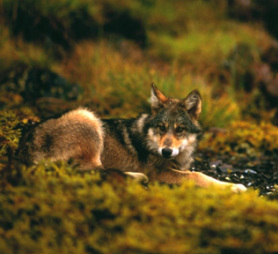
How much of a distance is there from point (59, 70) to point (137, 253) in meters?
7.68

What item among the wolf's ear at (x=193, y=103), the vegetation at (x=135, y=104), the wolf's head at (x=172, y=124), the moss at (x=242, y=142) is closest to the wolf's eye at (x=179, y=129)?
the wolf's head at (x=172, y=124)

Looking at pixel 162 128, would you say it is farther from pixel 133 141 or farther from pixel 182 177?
pixel 182 177

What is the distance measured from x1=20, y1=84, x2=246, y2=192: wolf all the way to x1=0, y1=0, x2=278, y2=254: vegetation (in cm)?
42

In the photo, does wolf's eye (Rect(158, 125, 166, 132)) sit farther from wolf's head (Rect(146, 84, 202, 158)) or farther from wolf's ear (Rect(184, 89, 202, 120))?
wolf's ear (Rect(184, 89, 202, 120))

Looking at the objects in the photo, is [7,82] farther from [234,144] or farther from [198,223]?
[198,223]

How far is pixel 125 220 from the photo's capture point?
11.2 feet

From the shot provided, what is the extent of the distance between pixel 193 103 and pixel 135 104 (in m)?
3.05

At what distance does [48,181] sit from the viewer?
3943mm

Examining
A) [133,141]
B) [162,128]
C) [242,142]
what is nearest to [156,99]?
[162,128]

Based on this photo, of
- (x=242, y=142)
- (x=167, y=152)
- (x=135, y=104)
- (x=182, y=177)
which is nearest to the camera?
(x=167, y=152)

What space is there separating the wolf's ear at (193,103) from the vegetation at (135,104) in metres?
1.26

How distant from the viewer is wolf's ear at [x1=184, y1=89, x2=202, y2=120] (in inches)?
225

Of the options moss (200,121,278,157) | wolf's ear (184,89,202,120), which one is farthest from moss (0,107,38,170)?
moss (200,121,278,157)

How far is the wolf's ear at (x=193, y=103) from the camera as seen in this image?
5.71m
